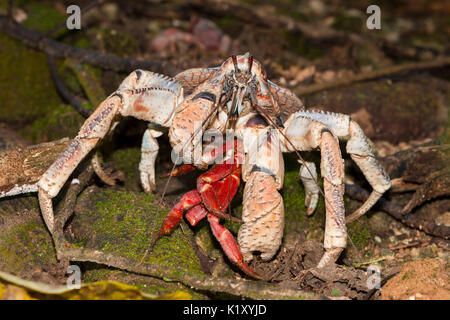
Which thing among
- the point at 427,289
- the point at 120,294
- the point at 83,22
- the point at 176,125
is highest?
the point at 83,22

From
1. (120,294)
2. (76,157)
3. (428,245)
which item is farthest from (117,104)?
(428,245)

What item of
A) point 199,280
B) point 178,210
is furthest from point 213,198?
point 199,280

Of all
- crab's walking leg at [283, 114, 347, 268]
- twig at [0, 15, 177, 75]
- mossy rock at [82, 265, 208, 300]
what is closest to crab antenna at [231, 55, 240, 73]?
crab's walking leg at [283, 114, 347, 268]

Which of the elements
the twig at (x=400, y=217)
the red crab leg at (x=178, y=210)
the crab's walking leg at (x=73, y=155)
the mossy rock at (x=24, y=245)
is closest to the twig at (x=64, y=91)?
the crab's walking leg at (x=73, y=155)

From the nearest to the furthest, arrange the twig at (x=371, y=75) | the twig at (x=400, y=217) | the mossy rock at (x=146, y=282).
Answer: the mossy rock at (x=146, y=282), the twig at (x=400, y=217), the twig at (x=371, y=75)

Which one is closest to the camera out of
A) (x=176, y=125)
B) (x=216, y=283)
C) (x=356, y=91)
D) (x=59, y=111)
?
(x=216, y=283)

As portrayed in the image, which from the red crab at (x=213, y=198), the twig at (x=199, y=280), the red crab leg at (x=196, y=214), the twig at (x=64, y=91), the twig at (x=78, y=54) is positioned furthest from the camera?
the twig at (x=78, y=54)

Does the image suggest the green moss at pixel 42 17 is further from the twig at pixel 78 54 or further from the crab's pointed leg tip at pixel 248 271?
the crab's pointed leg tip at pixel 248 271

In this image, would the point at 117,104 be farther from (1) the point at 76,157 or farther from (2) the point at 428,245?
(2) the point at 428,245
